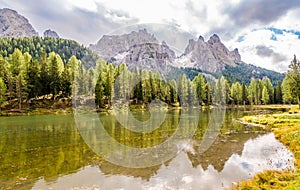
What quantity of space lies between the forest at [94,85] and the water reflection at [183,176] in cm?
6251

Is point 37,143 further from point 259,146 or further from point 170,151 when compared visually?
point 259,146

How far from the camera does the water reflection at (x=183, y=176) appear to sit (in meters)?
12.8

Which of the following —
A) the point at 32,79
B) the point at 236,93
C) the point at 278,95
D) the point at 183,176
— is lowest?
the point at 183,176

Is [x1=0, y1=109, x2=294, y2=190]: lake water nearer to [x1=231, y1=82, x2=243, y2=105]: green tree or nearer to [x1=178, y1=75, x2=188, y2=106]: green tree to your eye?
[x1=178, y1=75, x2=188, y2=106]: green tree

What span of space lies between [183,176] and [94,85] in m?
74.6

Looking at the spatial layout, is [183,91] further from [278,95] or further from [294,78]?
[278,95]

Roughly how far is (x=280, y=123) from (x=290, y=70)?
41.6 metres

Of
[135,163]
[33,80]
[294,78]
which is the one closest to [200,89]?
[294,78]

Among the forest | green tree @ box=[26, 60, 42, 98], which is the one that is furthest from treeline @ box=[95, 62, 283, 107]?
green tree @ box=[26, 60, 42, 98]

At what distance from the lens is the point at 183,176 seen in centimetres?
1438

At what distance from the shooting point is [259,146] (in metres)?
23.1

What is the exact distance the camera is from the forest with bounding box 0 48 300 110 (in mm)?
71500

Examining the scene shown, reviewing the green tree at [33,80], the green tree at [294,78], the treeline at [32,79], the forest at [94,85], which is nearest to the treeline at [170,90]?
the forest at [94,85]

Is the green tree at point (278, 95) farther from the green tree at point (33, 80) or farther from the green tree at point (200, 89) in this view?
the green tree at point (33, 80)
